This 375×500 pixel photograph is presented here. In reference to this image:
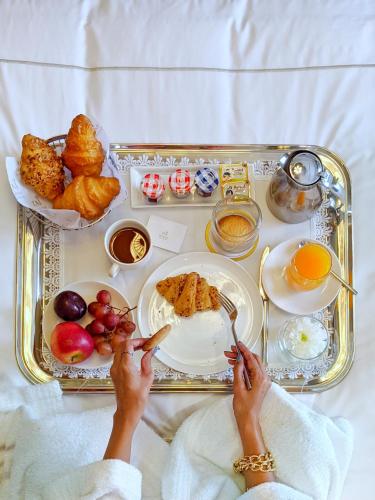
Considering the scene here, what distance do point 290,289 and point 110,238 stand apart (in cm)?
40

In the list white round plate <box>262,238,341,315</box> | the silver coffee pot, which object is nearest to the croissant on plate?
white round plate <box>262,238,341,315</box>

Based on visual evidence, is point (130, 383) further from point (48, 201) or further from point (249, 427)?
point (48, 201)

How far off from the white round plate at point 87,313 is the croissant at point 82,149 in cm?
23

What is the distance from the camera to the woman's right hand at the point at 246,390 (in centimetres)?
93

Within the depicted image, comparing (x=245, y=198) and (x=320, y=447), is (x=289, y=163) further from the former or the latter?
(x=320, y=447)

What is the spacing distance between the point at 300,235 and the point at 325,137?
0.78 feet

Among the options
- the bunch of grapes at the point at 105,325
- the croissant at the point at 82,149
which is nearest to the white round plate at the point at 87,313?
the bunch of grapes at the point at 105,325

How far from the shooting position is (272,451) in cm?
93

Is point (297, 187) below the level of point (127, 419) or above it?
above

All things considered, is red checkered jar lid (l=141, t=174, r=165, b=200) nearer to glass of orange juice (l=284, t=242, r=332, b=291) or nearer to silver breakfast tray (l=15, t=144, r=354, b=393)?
silver breakfast tray (l=15, t=144, r=354, b=393)

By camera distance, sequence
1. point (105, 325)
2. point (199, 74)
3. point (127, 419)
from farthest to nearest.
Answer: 1. point (199, 74)
2. point (105, 325)
3. point (127, 419)

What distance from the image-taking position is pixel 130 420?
2.87 ft

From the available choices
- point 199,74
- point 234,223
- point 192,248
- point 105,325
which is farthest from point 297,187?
point 105,325

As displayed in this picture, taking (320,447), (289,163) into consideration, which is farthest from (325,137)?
(320,447)
